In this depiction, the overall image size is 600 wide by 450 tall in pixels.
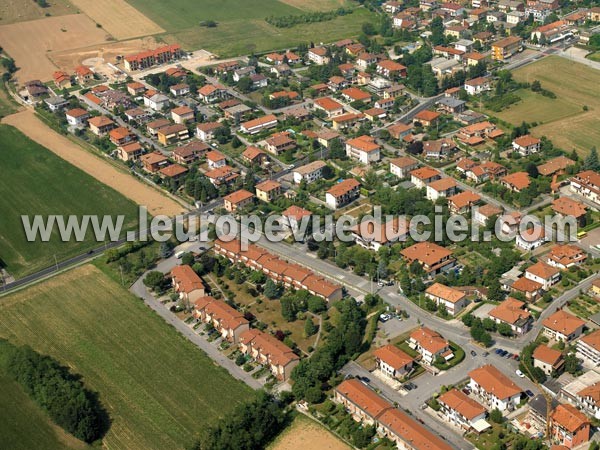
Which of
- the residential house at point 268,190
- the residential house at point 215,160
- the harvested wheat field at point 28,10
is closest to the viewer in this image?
the residential house at point 268,190

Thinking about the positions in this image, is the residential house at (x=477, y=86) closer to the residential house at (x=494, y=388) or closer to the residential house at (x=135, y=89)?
the residential house at (x=135, y=89)

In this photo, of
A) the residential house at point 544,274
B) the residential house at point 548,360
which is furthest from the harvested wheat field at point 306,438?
the residential house at point 544,274

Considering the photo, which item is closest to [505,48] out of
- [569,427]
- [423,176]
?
[423,176]

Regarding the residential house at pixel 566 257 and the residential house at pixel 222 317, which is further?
the residential house at pixel 566 257

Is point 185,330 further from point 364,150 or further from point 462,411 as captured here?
point 364,150

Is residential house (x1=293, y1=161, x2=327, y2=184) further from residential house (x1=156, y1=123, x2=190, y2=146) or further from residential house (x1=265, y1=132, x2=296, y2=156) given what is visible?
residential house (x1=156, y1=123, x2=190, y2=146)

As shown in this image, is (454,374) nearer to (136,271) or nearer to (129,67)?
(136,271)
